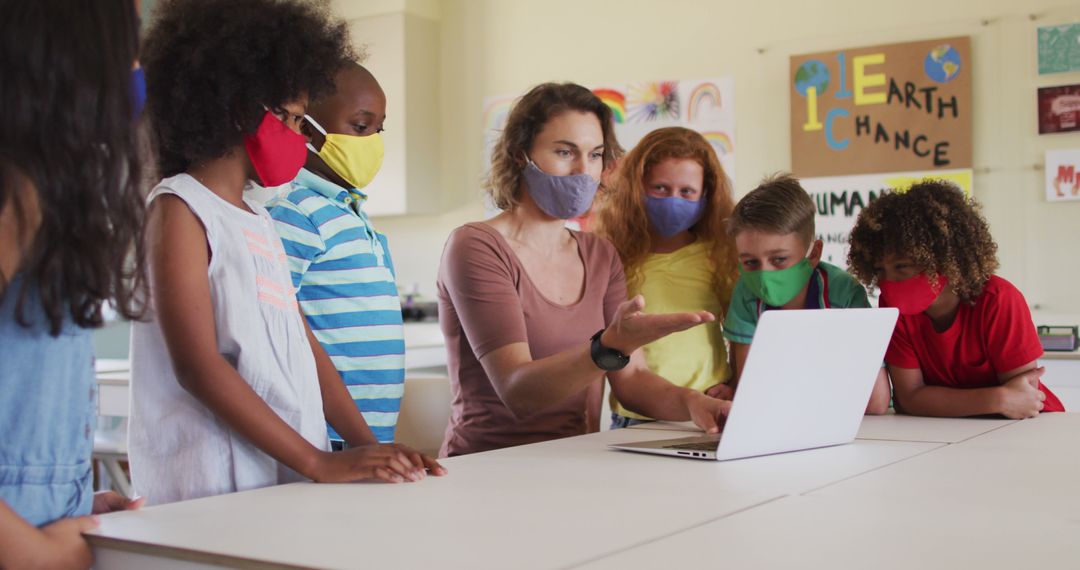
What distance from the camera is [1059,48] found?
142 inches

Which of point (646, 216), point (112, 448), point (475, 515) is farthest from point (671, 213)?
point (112, 448)

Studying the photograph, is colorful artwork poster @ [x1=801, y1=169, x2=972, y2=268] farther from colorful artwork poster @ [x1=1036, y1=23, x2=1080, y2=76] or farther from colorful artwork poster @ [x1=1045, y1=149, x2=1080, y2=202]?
colorful artwork poster @ [x1=1036, y1=23, x2=1080, y2=76]

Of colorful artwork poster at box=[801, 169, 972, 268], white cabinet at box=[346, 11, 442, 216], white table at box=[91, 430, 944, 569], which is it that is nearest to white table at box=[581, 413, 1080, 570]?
white table at box=[91, 430, 944, 569]

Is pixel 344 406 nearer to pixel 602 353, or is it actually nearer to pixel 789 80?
pixel 602 353

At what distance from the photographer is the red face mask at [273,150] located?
136 centimetres

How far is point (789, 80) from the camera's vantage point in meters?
4.07

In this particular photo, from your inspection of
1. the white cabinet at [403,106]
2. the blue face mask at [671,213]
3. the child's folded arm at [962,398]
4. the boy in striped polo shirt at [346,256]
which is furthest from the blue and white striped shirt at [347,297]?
the white cabinet at [403,106]

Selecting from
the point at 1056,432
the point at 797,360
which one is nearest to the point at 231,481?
the point at 797,360

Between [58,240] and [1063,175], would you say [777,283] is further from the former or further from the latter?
[1063,175]

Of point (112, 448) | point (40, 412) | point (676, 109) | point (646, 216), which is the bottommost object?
point (112, 448)

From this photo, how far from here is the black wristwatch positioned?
1.46 metres

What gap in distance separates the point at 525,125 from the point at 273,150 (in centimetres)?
62

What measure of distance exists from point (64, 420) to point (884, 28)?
358 cm

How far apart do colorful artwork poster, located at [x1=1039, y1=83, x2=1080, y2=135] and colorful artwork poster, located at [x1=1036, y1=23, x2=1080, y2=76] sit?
0.22 ft
